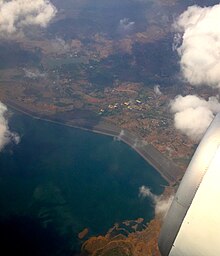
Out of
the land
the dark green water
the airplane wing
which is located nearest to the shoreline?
the land

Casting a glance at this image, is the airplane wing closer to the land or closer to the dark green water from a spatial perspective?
the land

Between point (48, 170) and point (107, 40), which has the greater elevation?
point (107, 40)

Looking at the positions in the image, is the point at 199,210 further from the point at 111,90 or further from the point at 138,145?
the point at 111,90

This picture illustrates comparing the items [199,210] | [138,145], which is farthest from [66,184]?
[199,210]

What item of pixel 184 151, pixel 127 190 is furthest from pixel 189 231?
pixel 184 151

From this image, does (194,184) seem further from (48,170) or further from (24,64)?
(24,64)

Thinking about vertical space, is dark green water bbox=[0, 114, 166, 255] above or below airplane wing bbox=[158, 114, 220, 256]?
above

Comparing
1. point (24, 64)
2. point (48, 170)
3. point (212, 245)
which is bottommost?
point (212, 245)
